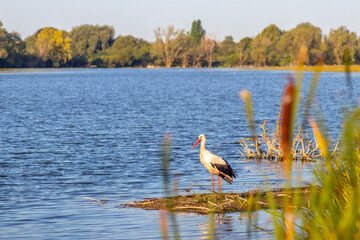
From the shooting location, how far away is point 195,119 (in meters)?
44.2

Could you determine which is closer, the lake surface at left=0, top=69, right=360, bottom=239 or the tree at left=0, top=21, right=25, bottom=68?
the lake surface at left=0, top=69, right=360, bottom=239

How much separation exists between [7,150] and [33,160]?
354 centimetres

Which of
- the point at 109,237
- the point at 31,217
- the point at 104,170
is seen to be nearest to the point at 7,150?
the point at 104,170

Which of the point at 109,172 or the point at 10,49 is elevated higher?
the point at 10,49

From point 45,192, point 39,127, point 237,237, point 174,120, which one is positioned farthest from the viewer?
point 174,120

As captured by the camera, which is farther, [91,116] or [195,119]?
[91,116]

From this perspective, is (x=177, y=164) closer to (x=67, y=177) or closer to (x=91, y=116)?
(x=67, y=177)

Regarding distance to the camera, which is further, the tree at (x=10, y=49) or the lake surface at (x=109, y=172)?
the tree at (x=10, y=49)

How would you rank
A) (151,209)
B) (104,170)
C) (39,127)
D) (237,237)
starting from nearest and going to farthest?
(237,237)
(151,209)
(104,170)
(39,127)

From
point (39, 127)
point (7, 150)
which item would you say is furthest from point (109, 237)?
point (39, 127)

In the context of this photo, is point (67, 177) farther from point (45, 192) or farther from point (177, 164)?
point (177, 164)

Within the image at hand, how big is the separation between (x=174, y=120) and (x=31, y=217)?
99.0ft

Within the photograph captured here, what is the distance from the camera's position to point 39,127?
127ft

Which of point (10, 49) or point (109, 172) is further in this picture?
point (10, 49)
